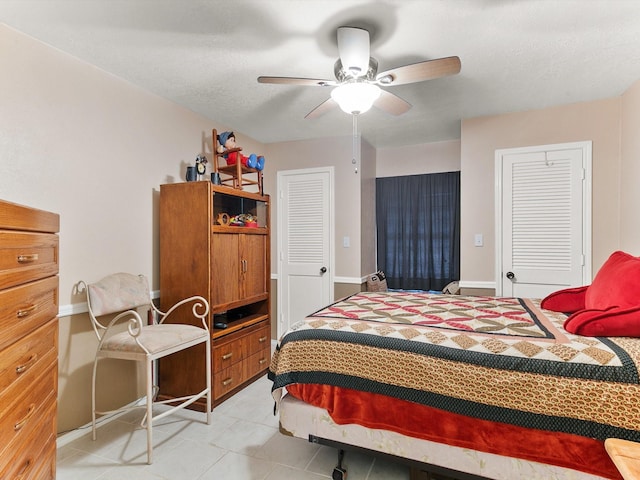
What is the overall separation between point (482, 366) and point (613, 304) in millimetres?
845

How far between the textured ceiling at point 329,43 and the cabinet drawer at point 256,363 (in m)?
2.29

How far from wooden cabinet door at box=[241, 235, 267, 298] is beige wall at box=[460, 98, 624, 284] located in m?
1.99

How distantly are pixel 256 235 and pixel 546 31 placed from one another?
263cm

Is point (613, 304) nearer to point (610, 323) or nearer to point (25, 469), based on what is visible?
point (610, 323)

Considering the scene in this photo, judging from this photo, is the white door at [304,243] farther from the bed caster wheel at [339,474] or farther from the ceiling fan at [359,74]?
the bed caster wheel at [339,474]

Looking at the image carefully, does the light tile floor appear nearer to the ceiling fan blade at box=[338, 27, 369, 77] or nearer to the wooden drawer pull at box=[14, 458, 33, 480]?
the wooden drawer pull at box=[14, 458, 33, 480]

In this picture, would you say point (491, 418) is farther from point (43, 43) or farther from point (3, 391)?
point (43, 43)

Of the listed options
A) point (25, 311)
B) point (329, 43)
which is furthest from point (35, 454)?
point (329, 43)

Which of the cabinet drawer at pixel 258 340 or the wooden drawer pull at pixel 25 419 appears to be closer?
the wooden drawer pull at pixel 25 419

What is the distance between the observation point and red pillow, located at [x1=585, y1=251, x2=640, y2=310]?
1779mm

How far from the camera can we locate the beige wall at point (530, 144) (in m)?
3.08

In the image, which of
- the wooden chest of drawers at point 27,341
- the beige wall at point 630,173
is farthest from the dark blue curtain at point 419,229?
the wooden chest of drawers at point 27,341

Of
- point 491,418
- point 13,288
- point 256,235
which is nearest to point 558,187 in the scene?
point 491,418

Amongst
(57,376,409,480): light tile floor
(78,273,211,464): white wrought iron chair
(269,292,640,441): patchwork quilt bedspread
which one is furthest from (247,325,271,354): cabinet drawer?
(269,292,640,441): patchwork quilt bedspread
